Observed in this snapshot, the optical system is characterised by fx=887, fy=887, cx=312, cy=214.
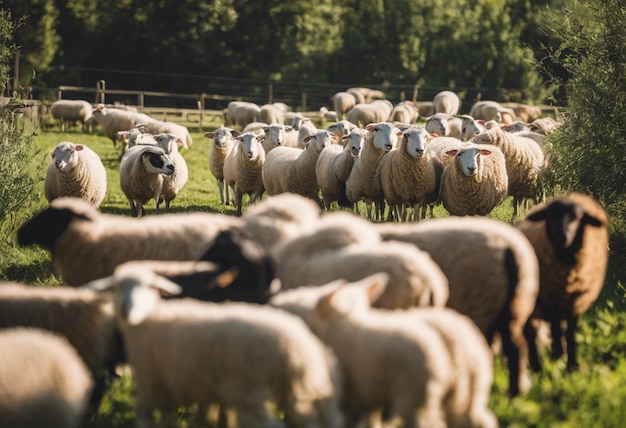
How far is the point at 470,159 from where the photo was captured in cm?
1107

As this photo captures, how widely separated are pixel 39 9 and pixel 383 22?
652 inches

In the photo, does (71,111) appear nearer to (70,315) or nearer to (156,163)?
(156,163)

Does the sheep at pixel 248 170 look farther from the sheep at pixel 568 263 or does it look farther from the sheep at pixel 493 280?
the sheep at pixel 493 280

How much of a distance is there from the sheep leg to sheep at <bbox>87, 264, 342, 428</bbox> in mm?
2249

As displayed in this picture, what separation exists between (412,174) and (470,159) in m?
1.12

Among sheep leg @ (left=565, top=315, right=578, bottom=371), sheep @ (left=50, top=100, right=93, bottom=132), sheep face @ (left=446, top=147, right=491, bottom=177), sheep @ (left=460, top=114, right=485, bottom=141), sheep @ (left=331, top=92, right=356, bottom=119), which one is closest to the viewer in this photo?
sheep leg @ (left=565, top=315, right=578, bottom=371)

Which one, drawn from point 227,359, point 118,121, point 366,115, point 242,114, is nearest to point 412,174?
point 227,359

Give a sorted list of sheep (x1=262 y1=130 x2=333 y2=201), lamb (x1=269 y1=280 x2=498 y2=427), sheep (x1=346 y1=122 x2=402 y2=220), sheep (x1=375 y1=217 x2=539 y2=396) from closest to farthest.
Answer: lamb (x1=269 y1=280 x2=498 y2=427)
sheep (x1=375 y1=217 x2=539 y2=396)
sheep (x1=346 y1=122 x2=402 y2=220)
sheep (x1=262 y1=130 x2=333 y2=201)

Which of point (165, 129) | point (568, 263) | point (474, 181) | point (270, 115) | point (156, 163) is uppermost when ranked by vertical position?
point (568, 263)

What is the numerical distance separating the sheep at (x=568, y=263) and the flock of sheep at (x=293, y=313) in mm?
11

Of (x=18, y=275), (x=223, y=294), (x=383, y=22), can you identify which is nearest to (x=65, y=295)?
(x=223, y=294)

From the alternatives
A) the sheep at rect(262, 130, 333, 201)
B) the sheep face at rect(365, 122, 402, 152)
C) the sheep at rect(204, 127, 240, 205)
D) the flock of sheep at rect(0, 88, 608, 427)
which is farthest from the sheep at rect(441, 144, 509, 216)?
the sheep at rect(204, 127, 240, 205)

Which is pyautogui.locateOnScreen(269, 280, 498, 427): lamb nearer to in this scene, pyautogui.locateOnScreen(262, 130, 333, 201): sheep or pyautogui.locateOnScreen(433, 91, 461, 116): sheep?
pyautogui.locateOnScreen(262, 130, 333, 201): sheep

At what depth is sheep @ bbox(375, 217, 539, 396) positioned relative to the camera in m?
5.00
